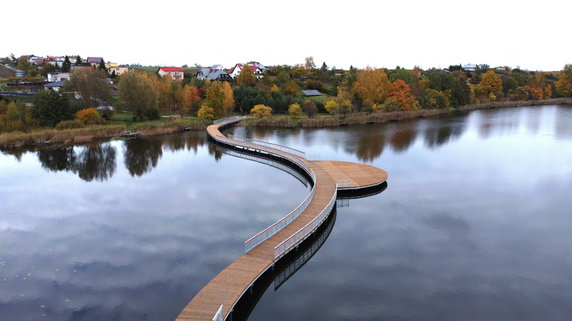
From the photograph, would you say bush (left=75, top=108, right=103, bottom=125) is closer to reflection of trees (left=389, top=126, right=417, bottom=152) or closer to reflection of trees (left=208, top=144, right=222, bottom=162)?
reflection of trees (left=208, top=144, right=222, bottom=162)

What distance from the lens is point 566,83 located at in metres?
96.6

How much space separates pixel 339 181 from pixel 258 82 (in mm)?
64427

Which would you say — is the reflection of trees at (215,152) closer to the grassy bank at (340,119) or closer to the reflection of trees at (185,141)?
the reflection of trees at (185,141)

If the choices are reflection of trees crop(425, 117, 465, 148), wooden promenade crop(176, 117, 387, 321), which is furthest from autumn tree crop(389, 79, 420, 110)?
wooden promenade crop(176, 117, 387, 321)

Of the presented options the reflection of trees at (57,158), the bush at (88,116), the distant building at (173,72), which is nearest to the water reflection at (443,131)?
the reflection of trees at (57,158)

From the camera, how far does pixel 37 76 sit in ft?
305

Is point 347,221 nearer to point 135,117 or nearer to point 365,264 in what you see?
point 365,264

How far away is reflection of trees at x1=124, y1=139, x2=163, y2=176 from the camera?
34.6 m

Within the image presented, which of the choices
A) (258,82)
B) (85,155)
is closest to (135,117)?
(85,155)

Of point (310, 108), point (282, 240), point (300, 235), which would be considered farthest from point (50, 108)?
point (300, 235)

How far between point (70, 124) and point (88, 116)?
3.37 m

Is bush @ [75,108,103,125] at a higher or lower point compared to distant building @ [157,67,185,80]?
lower

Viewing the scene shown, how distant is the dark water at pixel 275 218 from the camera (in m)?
15.4

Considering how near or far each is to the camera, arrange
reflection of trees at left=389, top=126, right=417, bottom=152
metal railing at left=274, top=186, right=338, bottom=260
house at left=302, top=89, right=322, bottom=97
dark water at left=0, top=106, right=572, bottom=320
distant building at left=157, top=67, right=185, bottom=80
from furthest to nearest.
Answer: distant building at left=157, top=67, right=185, bottom=80 → house at left=302, top=89, right=322, bottom=97 → reflection of trees at left=389, top=126, right=417, bottom=152 → metal railing at left=274, top=186, right=338, bottom=260 → dark water at left=0, top=106, right=572, bottom=320
